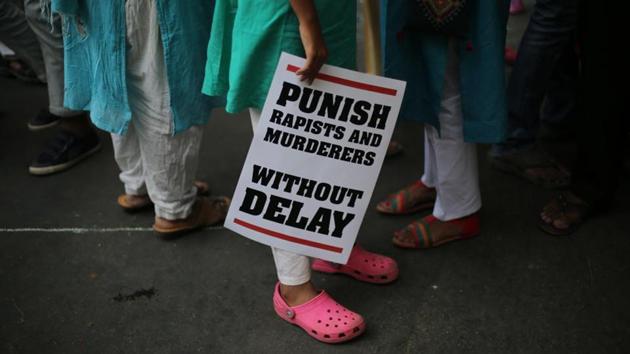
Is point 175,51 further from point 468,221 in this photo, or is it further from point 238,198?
point 468,221

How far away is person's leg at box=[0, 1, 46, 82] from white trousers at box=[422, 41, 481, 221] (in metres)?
2.36

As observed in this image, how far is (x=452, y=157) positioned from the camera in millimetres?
2273

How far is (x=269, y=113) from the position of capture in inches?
67.9

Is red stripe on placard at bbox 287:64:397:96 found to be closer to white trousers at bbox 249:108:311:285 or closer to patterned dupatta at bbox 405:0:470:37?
patterned dupatta at bbox 405:0:470:37

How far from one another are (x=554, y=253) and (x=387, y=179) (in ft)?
2.96

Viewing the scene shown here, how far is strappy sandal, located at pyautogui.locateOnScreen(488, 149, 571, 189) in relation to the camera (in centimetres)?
285

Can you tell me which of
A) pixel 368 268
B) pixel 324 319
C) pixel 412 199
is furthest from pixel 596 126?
pixel 324 319

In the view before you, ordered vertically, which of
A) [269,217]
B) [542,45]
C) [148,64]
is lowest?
[269,217]

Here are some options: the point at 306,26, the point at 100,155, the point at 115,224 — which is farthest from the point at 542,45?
the point at 100,155

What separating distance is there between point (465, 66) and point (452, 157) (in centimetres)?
37

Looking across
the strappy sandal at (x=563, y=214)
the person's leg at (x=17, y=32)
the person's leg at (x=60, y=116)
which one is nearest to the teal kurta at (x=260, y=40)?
the strappy sandal at (x=563, y=214)

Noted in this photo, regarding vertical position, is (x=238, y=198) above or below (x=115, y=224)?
above

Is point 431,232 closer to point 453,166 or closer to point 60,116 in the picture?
point 453,166

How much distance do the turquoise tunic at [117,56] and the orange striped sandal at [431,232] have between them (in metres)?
0.98
